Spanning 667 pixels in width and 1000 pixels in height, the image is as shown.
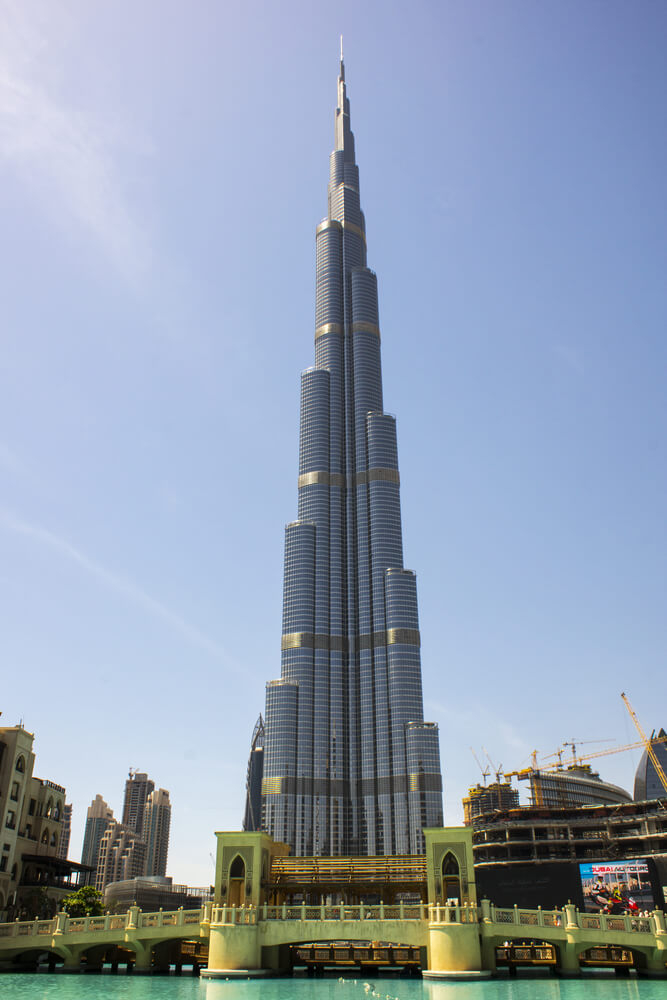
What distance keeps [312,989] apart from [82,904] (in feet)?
156

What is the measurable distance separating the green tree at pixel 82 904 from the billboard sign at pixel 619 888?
206 ft

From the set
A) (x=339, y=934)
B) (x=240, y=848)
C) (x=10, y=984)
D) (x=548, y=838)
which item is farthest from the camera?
(x=548, y=838)

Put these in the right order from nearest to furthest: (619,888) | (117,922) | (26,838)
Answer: (117,922)
(26,838)
(619,888)

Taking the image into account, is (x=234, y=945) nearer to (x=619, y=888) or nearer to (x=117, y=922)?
(x=117, y=922)

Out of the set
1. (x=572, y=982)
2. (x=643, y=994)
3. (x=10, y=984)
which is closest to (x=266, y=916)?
(x=10, y=984)

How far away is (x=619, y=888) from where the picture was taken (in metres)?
102

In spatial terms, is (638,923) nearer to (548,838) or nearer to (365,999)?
(365,999)

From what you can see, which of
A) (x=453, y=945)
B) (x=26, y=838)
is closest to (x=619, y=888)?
(x=453, y=945)

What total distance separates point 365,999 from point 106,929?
26.2 m

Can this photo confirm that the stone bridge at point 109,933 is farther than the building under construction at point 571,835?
No

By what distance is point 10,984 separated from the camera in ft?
176

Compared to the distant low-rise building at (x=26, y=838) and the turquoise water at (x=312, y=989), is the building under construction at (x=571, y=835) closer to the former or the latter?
the distant low-rise building at (x=26, y=838)

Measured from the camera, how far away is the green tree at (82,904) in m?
88.0

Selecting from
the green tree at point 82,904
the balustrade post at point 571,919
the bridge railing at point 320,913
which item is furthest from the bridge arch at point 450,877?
the green tree at point 82,904
